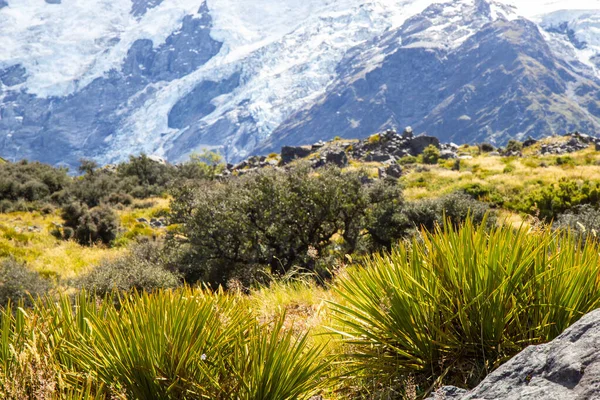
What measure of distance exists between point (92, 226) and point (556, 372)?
22.4 metres

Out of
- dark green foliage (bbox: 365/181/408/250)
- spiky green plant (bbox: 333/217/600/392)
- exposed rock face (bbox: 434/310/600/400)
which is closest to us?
exposed rock face (bbox: 434/310/600/400)

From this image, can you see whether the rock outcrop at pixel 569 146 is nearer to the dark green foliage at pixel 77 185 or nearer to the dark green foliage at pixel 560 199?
the dark green foliage at pixel 560 199

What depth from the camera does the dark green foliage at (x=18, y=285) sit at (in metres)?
12.1

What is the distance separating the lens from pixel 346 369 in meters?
3.55

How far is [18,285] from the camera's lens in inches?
483

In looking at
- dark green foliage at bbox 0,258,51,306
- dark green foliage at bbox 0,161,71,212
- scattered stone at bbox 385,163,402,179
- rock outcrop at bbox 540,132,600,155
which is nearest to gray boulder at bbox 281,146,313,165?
scattered stone at bbox 385,163,402,179

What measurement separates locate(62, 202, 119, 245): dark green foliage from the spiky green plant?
20.3 metres

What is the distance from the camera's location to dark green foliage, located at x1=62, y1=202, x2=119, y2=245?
866 inches

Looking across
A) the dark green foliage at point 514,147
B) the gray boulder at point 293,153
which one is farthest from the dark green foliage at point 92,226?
the dark green foliage at point 514,147

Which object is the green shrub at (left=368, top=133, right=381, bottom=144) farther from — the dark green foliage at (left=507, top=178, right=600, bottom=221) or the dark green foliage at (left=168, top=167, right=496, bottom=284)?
the dark green foliage at (left=168, top=167, right=496, bottom=284)

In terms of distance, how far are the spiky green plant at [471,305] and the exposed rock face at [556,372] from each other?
0.61m

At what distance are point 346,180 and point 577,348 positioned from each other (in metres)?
13.5

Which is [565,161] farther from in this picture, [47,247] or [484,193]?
[47,247]

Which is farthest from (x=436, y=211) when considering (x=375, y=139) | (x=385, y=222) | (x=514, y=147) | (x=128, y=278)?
(x=375, y=139)
